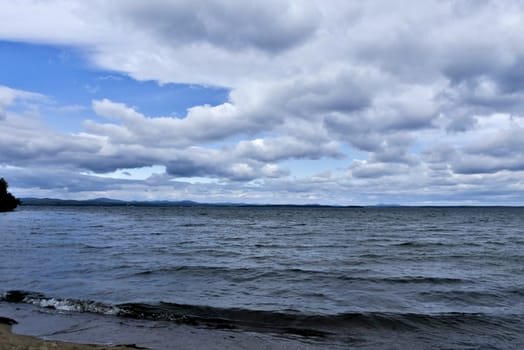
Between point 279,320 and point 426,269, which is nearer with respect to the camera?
point 279,320

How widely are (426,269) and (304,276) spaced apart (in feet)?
24.4

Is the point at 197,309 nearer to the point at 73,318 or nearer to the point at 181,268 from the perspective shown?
the point at 73,318

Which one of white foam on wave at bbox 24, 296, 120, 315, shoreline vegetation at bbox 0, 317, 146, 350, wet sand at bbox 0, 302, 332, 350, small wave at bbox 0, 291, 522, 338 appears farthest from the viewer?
white foam on wave at bbox 24, 296, 120, 315

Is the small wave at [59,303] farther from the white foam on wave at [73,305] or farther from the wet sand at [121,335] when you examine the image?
the wet sand at [121,335]

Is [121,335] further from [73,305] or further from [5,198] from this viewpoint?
[5,198]

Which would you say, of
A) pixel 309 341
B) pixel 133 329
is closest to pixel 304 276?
pixel 309 341

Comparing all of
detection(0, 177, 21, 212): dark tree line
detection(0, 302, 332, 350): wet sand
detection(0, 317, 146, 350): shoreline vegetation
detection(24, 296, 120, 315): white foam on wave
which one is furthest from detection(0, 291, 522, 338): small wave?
detection(0, 177, 21, 212): dark tree line

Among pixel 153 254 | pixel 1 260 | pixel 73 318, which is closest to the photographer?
pixel 73 318

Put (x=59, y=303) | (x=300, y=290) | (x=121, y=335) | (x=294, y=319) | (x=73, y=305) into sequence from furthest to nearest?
(x=300, y=290) < (x=59, y=303) < (x=73, y=305) < (x=294, y=319) < (x=121, y=335)

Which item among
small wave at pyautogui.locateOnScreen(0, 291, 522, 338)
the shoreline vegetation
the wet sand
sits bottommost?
small wave at pyautogui.locateOnScreen(0, 291, 522, 338)

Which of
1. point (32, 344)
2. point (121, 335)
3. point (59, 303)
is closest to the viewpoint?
point (32, 344)

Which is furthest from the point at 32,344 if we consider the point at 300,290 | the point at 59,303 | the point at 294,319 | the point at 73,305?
the point at 300,290

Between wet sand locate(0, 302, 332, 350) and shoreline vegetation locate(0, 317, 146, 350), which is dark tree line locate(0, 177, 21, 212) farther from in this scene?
shoreline vegetation locate(0, 317, 146, 350)

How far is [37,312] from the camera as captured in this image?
12.8 m
